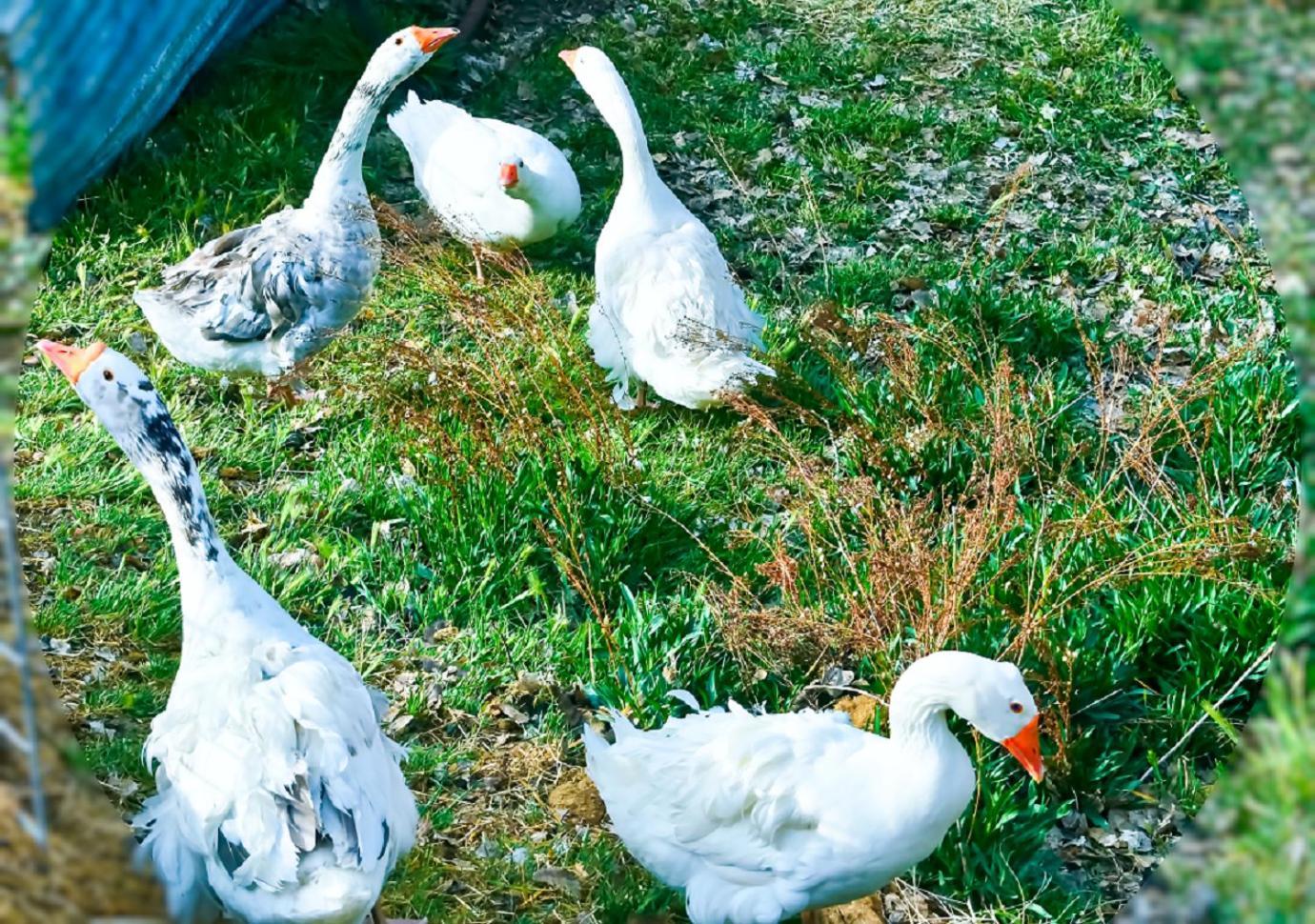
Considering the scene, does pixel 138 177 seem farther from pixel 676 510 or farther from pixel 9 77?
pixel 9 77

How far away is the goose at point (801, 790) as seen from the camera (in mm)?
2814

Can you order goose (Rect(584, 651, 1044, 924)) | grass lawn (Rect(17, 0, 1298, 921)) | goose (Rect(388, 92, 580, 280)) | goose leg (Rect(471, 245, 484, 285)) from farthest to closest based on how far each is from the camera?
goose (Rect(388, 92, 580, 280)) → goose leg (Rect(471, 245, 484, 285)) → grass lawn (Rect(17, 0, 1298, 921)) → goose (Rect(584, 651, 1044, 924))

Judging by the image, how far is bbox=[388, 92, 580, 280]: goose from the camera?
4.58m

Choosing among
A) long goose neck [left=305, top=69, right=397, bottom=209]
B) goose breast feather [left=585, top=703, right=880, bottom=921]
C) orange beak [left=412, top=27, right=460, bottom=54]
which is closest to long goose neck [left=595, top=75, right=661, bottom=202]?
orange beak [left=412, top=27, right=460, bottom=54]

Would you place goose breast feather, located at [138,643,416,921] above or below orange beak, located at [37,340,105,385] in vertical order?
below

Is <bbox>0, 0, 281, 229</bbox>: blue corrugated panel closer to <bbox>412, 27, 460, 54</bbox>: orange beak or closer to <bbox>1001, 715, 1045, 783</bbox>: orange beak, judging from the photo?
<bbox>412, 27, 460, 54</bbox>: orange beak

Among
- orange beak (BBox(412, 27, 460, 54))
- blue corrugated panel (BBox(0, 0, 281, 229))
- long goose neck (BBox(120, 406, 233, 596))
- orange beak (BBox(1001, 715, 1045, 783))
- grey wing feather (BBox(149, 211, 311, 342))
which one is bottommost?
orange beak (BBox(1001, 715, 1045, 783))

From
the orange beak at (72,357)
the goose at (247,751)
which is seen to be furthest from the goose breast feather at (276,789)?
the orange beak at (72,357)

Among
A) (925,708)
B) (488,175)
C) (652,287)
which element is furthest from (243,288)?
(925,708)

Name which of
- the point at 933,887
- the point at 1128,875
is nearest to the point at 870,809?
the point at 933,887

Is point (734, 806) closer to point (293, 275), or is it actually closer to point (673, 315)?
point (673, 315)

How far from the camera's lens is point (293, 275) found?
4402 mm

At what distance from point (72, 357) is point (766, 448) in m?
1.87

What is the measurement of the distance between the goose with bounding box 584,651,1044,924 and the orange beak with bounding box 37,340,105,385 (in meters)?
1.30
